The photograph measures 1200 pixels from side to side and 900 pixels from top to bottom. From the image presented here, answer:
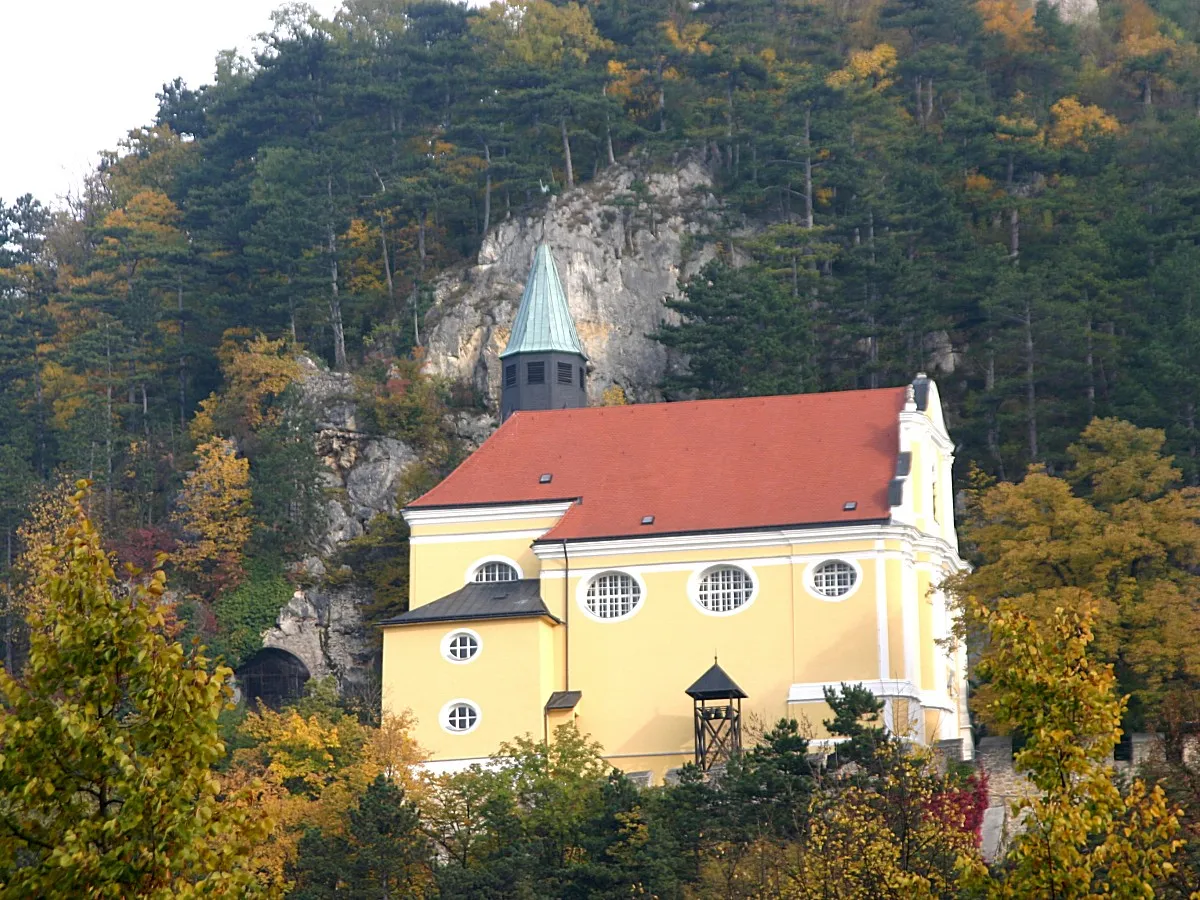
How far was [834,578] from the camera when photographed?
44.6 meters

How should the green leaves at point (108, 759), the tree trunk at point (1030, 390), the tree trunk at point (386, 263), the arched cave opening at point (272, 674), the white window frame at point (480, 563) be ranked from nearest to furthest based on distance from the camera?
the green leaves at point (108, 759)
the white window frame at point (480, 563)
the arched cave opening at point (272, 674)
the tree trunk at point (1030, 390)
the tree trunk at point (386, 263)

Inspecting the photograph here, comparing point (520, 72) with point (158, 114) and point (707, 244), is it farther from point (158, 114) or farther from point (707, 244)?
point (158, 114)

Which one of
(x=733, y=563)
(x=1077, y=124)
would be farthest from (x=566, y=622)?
(x=1077, y=124)

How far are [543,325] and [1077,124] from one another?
2565cm

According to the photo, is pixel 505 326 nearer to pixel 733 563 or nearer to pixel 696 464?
pixel 696 464

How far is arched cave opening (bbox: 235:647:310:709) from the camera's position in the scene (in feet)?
178

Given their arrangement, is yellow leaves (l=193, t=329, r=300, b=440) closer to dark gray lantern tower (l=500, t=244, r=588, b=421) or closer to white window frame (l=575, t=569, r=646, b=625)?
dark gray lantern tower (l=500, t=244, r=588, b=421)

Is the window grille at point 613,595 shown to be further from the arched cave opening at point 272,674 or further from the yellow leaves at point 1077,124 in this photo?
the yellow leaves at point 1077,124

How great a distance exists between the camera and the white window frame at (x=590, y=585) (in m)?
45.5

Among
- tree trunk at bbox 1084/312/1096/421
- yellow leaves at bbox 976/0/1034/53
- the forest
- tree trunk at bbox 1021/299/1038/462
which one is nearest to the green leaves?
the forest

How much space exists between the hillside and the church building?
302 inches

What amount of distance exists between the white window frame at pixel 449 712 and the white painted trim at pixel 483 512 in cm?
487

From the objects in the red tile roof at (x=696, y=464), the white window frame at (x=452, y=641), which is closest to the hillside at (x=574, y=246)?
the red tile roof at (x=696, y=464)

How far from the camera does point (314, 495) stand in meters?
56.8
